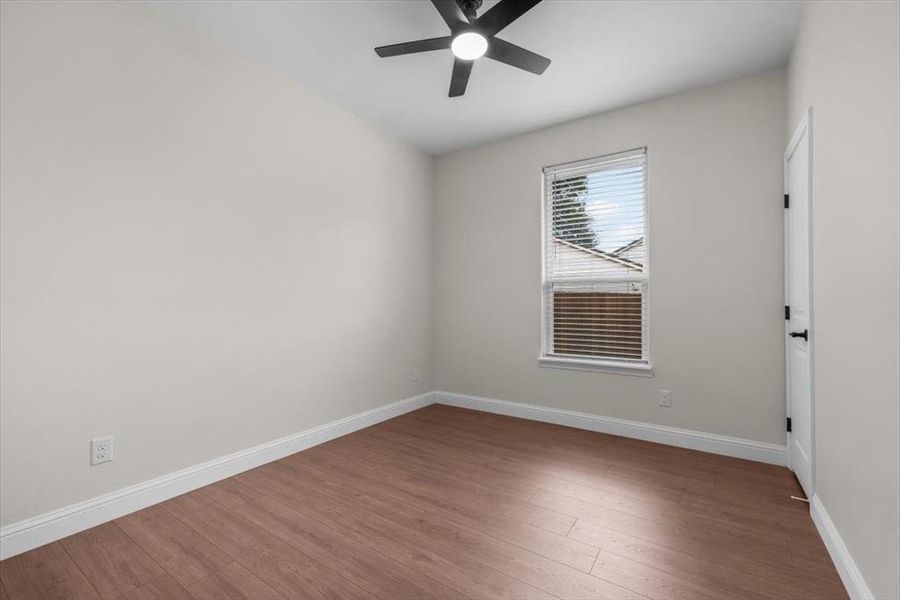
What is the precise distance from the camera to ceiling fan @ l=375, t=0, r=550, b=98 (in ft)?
6.31

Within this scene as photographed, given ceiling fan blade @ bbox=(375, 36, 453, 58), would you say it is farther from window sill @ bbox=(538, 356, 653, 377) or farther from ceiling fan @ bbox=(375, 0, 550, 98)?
window sill @ bbox=(538, 356, 653, 377)

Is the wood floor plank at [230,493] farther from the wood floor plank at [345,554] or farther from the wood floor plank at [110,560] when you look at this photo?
the wood floor plank at [110,560]

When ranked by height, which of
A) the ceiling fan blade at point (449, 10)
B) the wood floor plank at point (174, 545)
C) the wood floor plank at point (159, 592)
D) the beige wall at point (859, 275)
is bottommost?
the wood floor plank at point (174, 545)

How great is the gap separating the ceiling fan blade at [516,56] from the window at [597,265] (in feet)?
4.95

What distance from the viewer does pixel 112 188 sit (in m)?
2.12

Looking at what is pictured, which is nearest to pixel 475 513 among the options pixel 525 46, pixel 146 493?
pixel 146 493

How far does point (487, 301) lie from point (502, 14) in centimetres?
264

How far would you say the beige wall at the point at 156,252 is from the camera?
1861mm

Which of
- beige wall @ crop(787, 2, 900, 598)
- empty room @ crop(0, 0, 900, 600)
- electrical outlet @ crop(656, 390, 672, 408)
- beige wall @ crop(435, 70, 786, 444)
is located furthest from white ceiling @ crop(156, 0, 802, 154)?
electrical outlet @ crop(656, 390, 672, 408)

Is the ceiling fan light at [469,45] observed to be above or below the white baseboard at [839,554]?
above

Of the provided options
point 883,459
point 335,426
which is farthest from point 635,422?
point 335,426

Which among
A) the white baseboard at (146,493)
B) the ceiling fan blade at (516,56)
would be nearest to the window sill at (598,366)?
the white baseboard at (146,493)

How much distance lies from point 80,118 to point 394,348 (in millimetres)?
2776

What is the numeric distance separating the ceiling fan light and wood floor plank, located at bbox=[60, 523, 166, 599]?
2.82m
